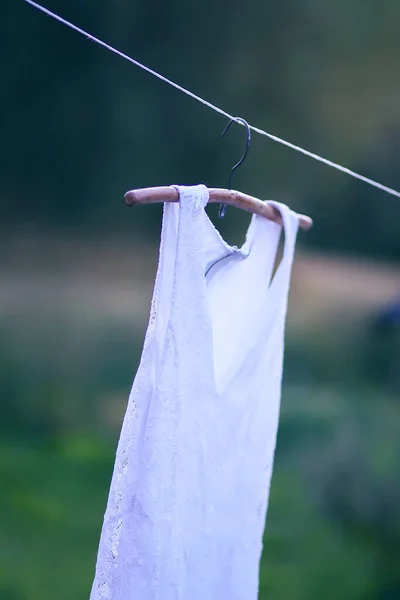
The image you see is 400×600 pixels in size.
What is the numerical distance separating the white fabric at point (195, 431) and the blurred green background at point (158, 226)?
0.98m

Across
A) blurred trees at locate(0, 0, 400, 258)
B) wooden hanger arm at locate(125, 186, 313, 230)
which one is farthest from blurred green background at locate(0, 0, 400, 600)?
wooden hanger arm at locate(125, 186, 313, 230)

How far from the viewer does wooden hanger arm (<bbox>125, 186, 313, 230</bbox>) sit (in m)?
0.74

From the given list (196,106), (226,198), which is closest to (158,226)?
(196,106)

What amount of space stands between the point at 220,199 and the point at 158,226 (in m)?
1.12

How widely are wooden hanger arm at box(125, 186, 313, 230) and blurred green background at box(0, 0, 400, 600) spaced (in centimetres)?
94

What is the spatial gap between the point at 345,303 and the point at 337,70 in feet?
2.09

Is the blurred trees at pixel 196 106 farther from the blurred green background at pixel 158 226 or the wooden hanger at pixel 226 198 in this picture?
the wooden hanger at pixel 226 198

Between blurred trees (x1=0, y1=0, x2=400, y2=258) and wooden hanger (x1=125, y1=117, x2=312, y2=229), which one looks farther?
blurred trees (x1=0, y1=0, x2=400, y2=258)

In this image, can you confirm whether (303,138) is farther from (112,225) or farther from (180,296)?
(180,296)

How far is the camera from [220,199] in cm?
85

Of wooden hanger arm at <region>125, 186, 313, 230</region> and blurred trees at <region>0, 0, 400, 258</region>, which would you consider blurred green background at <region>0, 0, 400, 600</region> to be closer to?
blurred trees at <region>0, 0, 400, 258</region>

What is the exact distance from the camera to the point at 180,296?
2.64 feet

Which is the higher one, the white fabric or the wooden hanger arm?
the wooden hanger arm

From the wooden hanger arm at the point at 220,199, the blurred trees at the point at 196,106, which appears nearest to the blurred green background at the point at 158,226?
the blurred trees at the point at 196,106
